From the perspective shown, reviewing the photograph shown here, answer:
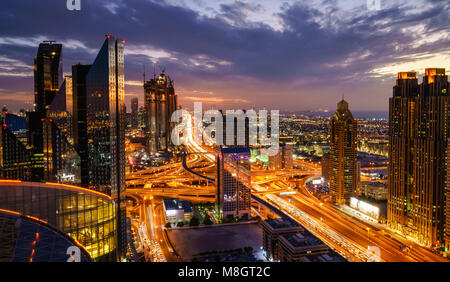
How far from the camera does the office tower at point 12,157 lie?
44.3 ft

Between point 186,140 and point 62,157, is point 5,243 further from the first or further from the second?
point 186,140

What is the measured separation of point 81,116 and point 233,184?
6.98 meters

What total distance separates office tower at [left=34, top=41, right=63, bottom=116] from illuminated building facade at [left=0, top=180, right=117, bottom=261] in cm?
1544

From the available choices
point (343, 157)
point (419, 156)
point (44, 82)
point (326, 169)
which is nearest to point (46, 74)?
point (44, 82)

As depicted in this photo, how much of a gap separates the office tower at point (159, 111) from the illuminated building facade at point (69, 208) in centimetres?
2520

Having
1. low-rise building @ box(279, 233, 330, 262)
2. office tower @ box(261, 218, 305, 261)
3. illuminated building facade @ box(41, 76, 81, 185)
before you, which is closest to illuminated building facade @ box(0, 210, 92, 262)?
low-rise building @ box(279, 233, 330, 262)

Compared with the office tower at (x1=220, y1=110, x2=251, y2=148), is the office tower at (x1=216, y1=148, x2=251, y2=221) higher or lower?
lower

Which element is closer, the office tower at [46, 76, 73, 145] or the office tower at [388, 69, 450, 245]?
the office tower at [388, 69, 450, 245]

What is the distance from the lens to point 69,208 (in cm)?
371

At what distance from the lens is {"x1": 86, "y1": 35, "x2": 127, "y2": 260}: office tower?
8906 millimetres

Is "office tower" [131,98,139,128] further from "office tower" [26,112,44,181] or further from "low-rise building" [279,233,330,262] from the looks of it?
"low-rise building" [279,233,330,262]

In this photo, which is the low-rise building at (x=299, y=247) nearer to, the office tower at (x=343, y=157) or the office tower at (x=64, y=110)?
the office tower at (x=343, y=157)
